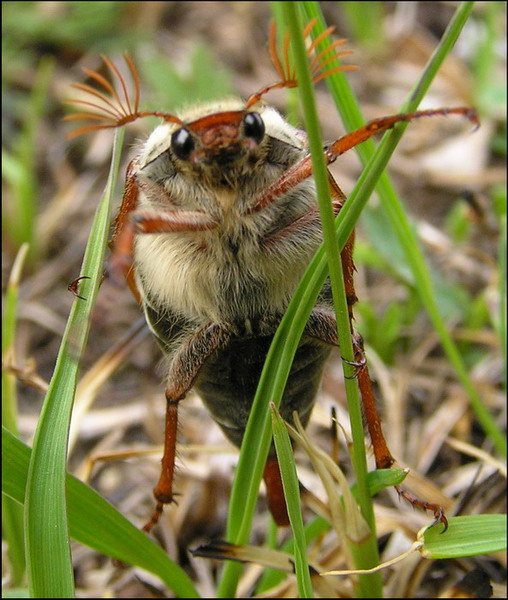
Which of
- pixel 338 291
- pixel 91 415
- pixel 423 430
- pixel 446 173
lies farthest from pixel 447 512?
pixel 446 173

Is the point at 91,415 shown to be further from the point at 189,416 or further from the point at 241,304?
the point at 241,304

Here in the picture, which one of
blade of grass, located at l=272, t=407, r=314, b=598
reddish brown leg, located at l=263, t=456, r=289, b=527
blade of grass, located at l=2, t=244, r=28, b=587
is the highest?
blade of grass, located at l=2, t=244, r=28, b=587

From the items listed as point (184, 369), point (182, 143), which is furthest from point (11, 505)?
point (182, 143)

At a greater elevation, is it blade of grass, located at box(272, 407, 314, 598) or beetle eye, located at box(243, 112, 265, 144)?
beetle eye, located at box(243, 112, 265, 144)

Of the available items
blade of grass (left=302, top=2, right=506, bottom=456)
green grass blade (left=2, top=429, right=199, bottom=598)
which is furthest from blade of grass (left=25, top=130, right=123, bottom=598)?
blade of grass (left=302, top=2, right=506, bottom=456)

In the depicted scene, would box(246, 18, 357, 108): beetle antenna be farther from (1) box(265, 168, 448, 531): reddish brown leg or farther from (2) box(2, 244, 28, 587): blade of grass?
(2) box(2, 244, 28, 587): blade of grass

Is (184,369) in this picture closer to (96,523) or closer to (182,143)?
(96,523)

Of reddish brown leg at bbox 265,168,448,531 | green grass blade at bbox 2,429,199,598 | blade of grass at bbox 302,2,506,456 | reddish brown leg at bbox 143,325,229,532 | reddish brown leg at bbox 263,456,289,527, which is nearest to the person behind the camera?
blade of grass at bbox 302,2,506,456
